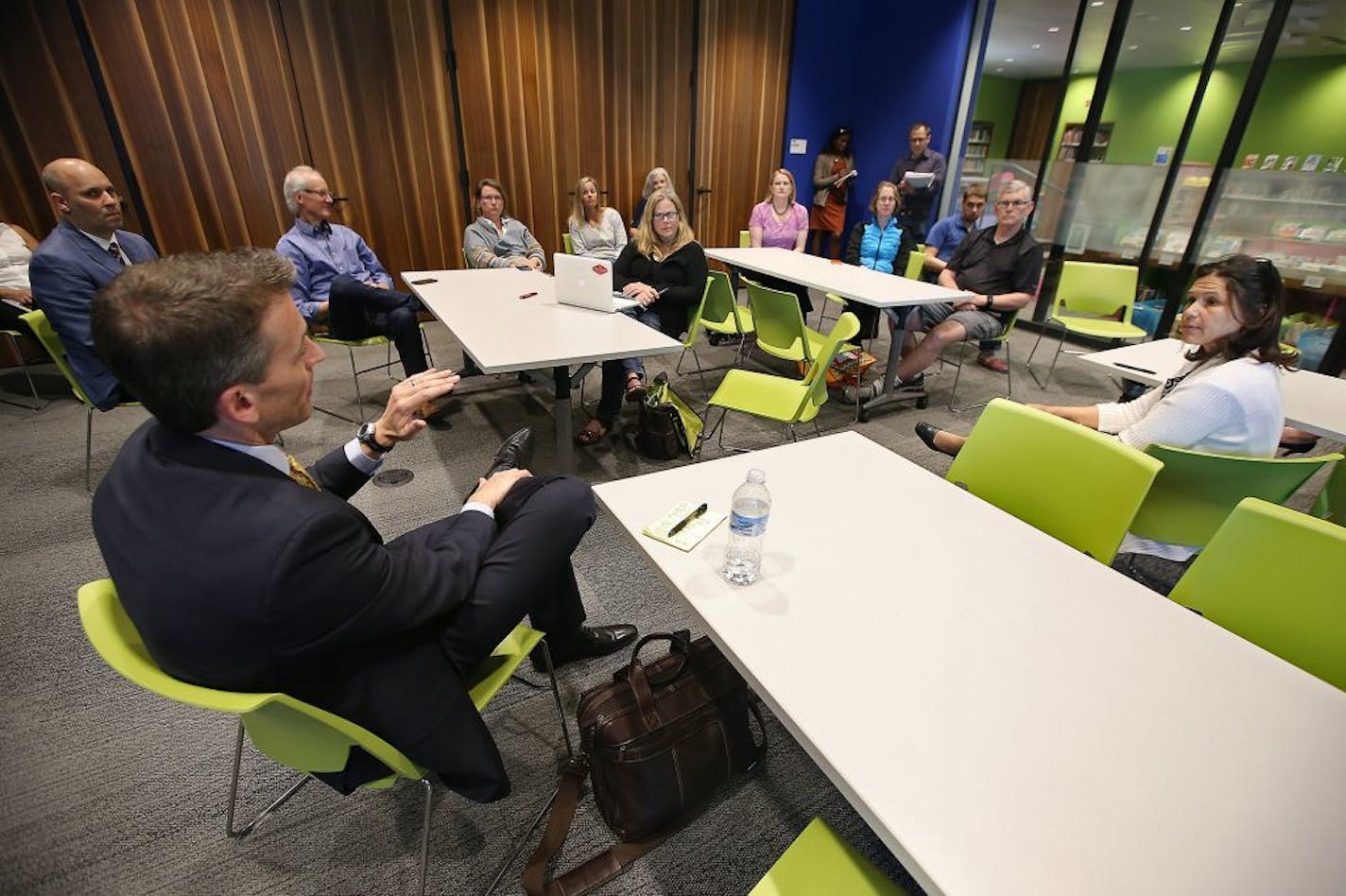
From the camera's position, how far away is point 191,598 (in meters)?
0.79

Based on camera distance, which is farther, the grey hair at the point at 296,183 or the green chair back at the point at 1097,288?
the green chair back at the point at 1097,288

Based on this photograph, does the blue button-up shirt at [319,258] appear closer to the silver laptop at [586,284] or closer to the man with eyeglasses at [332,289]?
the man with eyeglasses at [332,289]

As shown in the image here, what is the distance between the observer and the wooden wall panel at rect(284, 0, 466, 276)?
4410 mm

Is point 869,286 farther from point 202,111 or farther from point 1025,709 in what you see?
point 202,111

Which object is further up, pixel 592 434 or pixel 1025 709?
pixel 1025 709

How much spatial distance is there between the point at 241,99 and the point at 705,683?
17.4 feet

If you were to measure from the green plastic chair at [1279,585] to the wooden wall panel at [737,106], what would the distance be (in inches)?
238

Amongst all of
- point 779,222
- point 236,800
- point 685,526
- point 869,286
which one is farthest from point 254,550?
point 779,222

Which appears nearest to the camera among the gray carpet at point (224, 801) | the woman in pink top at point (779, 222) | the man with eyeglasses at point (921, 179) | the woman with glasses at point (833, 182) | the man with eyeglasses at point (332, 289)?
the gray carpet at point (224, 801)

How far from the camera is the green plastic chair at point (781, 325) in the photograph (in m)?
3.11

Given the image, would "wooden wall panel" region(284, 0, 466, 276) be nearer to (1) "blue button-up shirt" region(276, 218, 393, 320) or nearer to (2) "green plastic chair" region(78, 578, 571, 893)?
(1) "blue button-up shirt" region(276, 218, 393, 320)

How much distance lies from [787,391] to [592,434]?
1.06m

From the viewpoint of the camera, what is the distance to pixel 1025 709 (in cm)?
83

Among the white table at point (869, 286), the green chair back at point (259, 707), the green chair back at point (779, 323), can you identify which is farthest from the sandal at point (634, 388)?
the green chair back at point (259, 707)
